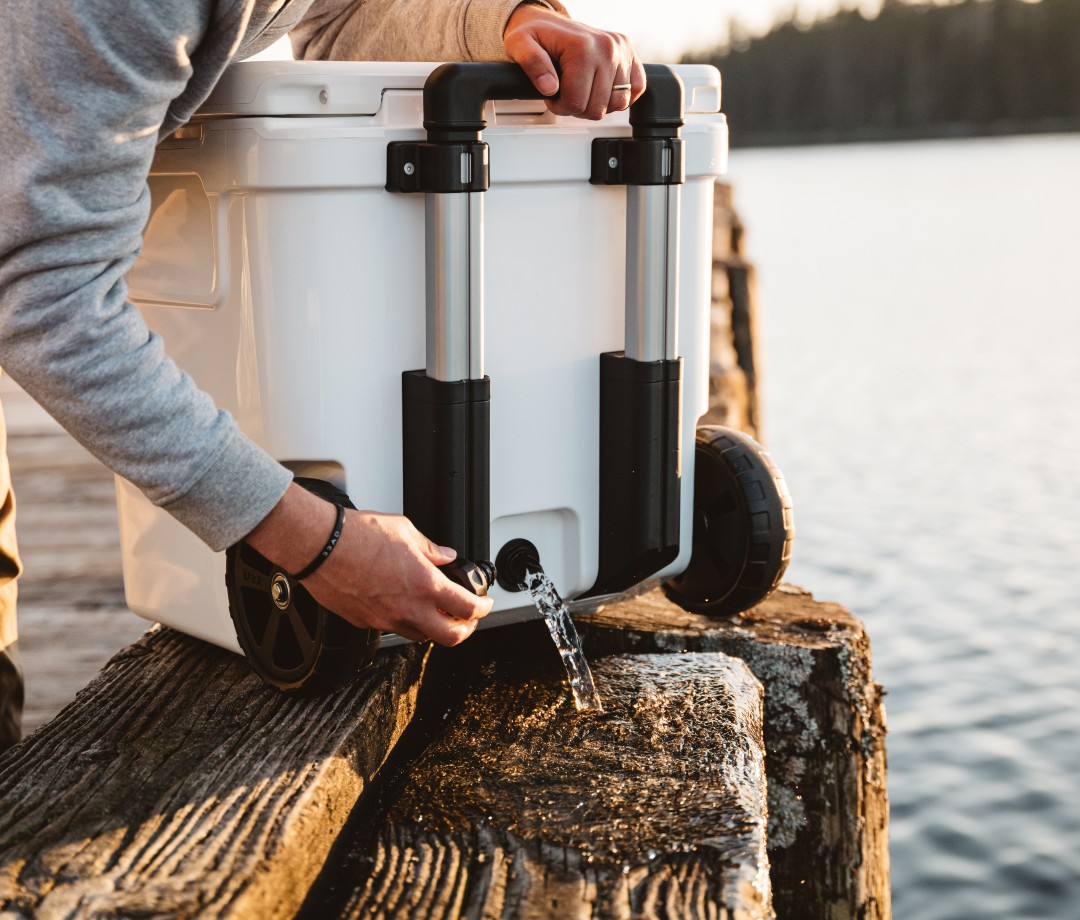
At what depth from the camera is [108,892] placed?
3.84 ft

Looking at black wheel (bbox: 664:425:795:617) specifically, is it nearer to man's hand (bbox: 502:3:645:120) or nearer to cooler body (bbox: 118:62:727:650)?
cooler body (bbox: 118:62:727:650)

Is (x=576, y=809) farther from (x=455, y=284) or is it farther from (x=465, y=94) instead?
(x=465, y=94)

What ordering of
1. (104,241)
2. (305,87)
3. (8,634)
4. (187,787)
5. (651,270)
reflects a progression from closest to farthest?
(104,241) < (187,787) < (305,87) < (651,270) < (8,634)

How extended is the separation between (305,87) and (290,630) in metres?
0.62

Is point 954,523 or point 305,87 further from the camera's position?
point 954,523

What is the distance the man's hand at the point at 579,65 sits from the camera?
157 cm

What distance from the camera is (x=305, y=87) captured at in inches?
59.4

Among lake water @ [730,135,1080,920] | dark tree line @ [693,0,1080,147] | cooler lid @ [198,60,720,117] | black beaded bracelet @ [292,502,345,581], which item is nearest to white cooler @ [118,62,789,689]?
cooler lid @ [198,60,720,117]

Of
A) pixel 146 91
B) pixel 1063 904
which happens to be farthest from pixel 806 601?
pixel 1063 904

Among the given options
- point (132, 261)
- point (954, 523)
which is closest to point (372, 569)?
point (132, 261)

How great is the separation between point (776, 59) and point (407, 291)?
44.6 meters

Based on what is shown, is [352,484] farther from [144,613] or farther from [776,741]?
[776,741]

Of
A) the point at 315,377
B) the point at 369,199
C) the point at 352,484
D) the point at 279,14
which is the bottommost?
the point at 352,484

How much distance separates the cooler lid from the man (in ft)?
0.16
